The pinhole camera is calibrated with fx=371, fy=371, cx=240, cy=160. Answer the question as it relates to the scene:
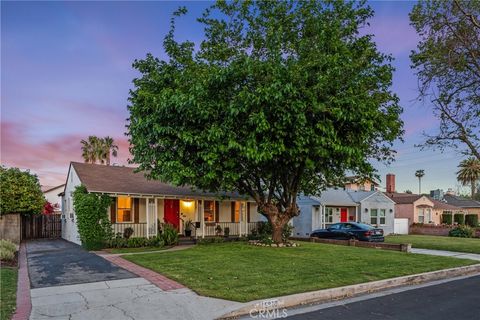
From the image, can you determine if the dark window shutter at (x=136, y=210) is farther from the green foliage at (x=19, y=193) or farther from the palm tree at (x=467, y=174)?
the palm tree at (x=467, y=174)

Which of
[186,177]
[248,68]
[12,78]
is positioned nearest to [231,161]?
[186,177]

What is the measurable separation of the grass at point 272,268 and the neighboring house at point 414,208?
24.6 metres

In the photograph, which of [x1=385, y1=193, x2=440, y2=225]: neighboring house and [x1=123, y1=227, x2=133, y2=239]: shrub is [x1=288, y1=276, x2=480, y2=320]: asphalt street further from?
[x1=385, y1=193, x2=440, y2=225]: neighboring house

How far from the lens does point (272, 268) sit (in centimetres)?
1155

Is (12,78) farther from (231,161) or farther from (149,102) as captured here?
(231,161)

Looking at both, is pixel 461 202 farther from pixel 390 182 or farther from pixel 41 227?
pixel 41 227

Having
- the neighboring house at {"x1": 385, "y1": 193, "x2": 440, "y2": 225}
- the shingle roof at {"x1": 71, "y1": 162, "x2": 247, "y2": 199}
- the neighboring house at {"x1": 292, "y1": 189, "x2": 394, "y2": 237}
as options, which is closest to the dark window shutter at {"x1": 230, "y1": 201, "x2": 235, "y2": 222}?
the shingle roof at {"x1": 71, "y1": 162, "x2": 247, "y2": 199}

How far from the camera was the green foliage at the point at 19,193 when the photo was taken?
67.6ft

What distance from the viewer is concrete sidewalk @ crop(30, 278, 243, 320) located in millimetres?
7078

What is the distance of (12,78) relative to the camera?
14.6 metres

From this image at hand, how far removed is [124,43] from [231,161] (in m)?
7.44

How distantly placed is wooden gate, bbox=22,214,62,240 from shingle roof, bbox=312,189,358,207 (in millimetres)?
18678

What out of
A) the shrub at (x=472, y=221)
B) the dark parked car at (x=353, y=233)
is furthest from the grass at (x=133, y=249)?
the shrub at (x=472, y=221)

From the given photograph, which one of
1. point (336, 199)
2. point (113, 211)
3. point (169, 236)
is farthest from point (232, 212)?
point (336, 199)
